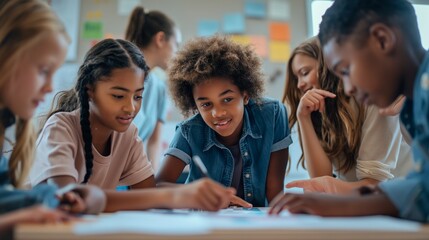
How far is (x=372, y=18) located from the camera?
0.83 meters

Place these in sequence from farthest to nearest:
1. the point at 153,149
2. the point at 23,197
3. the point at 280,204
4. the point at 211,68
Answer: the point at 153,149 < the point at 211,68 < the point at 280,204 < the point at 23,197

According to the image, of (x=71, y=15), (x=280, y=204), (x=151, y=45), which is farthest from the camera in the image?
(x=71, y=15)

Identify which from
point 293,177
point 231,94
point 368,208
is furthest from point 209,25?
point 368,208

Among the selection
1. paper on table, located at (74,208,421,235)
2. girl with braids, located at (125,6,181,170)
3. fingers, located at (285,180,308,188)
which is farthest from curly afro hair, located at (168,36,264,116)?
paper on table, located at (74,208,421,235)

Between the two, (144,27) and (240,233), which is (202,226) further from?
(144,27)

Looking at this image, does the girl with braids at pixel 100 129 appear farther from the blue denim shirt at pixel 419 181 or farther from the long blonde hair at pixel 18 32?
the blue denim shirt at pixel 419 181

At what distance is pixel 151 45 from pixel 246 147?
2.86 ft

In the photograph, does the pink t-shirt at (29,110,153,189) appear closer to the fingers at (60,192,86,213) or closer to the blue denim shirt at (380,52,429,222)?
the fingers at (60,192,86,213)

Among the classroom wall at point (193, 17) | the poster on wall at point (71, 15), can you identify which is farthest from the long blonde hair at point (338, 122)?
the poster on wall at point (71, 15)

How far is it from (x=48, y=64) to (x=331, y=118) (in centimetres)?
95

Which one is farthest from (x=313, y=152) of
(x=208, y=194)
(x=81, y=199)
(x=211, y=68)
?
(x=81, y=199)

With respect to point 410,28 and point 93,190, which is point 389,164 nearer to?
point 410,28

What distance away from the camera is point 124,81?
3.86 feet

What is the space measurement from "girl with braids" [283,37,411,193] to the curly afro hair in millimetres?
188
